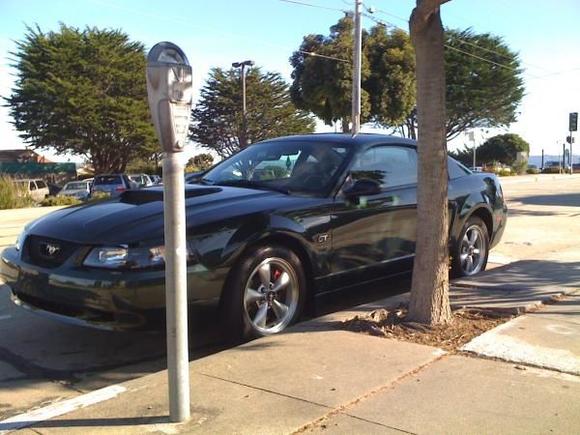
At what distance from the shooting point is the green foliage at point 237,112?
5362 centimetres

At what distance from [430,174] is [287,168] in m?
1.48

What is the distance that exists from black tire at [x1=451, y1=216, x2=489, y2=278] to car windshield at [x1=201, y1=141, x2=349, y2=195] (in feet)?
5.98

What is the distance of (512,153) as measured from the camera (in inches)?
2384

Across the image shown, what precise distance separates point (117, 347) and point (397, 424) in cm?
263

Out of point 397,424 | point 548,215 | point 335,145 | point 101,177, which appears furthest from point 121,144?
point 397,424

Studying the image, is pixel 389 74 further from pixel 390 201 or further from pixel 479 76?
pixel 390 201

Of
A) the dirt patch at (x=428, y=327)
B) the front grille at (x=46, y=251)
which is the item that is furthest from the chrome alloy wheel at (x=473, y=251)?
the front grille at (x=46, y=251)

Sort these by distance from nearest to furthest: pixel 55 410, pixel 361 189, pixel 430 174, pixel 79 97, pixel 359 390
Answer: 1. pixel 55 410
2. pixel 359 390
3. pixel 430 174
4. pixel 361 189
5. pixel 79 97

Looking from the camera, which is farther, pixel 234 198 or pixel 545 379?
pixel 234 198

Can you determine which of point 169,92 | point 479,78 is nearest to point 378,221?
point 169,92

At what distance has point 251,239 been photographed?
4.60m

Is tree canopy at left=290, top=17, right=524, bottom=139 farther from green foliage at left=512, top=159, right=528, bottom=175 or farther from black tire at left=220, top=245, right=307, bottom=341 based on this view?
black tire at left=220, top=245, right=307, bottom=341

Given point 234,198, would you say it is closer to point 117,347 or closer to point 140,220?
point 140,220

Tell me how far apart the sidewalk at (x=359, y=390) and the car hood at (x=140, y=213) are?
3.01 ft
